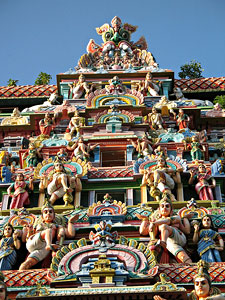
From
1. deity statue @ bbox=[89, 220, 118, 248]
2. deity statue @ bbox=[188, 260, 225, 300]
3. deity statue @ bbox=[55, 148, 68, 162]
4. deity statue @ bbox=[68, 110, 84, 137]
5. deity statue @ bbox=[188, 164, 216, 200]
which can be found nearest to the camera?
deity statue @ bbox=[188, 260, 225, 300]

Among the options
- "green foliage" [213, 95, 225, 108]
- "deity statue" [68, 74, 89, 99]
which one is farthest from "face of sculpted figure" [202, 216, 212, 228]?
"green foliage" [213, 95, 225, 108]

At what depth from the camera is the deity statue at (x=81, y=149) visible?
2042cm

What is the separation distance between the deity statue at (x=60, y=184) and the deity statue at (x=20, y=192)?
418 millimetres

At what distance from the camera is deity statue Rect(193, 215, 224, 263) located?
51.0 feet

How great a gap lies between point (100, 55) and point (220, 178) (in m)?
12.1

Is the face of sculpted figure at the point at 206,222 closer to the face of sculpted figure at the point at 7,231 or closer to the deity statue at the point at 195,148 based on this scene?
the deity statue at the point at 195,148

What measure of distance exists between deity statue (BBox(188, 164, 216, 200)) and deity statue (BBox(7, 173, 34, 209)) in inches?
169

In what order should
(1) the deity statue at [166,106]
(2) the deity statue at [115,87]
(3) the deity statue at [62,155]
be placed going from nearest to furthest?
1. (3) the deity statue at [62,155]
2. (1) the deity statue at [166,106]
3. (2) the deity statue at [115,87]

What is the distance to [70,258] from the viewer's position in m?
14.4

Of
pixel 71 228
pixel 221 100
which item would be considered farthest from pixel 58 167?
pixel 221 100

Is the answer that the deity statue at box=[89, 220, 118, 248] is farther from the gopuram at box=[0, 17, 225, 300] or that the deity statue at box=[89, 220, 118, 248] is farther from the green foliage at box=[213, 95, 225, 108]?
the green foliage at box=[213, 95, 225, 108]

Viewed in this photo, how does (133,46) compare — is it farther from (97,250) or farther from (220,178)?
(97,250)

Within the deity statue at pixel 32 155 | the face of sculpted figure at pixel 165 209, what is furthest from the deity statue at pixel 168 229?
the deity statue at pixel 32 155

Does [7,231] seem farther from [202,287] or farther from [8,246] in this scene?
[202,287]
